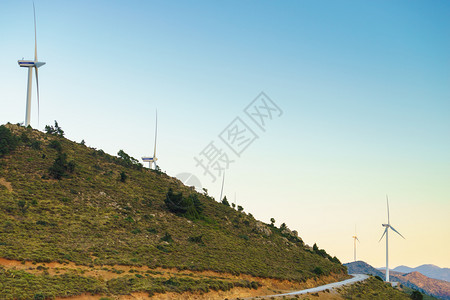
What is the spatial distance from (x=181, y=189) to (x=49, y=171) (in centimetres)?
3452

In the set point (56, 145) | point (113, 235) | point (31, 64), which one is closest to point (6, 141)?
point (56, 145)

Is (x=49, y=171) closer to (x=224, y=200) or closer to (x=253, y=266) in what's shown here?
(x=253, y=266)

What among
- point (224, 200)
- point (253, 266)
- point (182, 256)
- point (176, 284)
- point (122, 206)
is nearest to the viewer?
point (176, 284)

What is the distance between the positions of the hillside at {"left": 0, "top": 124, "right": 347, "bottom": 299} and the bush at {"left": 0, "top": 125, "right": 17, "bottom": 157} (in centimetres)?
25

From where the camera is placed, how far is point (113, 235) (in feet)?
197

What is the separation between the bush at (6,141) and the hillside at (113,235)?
246 millimetres

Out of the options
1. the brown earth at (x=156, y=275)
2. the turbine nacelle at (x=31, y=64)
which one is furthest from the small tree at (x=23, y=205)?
the turbine nacelle at (x=31, y=64)

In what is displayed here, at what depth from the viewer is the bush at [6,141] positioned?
75.1 meters

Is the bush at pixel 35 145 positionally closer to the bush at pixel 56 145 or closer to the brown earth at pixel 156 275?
the bush at pixel 56 145

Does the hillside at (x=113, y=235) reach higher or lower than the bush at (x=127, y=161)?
lower

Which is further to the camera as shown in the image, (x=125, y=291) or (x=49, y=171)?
(x=49, y=171)

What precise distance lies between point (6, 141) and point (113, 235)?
33.9 meters

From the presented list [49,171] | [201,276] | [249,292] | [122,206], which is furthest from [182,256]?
[49,171]

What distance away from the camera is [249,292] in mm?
55562
